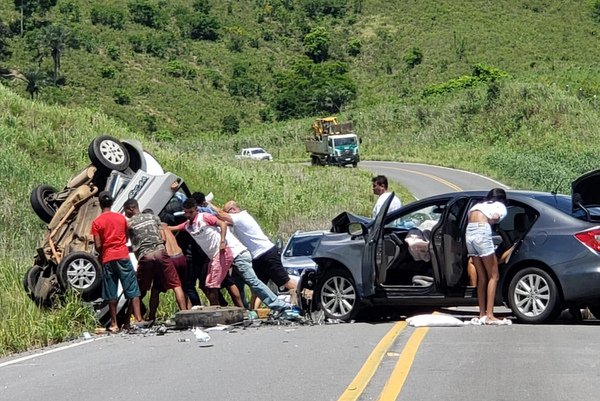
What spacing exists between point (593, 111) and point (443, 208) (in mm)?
57226

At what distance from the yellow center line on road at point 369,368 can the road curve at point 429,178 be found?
29.3 metres

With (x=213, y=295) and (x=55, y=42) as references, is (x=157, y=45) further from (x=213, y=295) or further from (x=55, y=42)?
(x=213, y=295)

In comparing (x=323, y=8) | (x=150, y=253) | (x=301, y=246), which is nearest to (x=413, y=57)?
(x=323, y=8)

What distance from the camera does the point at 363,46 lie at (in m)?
102

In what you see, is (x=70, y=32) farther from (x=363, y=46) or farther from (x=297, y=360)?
(x=297, y=360)

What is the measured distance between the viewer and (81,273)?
14414 millimetres

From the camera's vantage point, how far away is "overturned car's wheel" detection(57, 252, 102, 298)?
14352 mm

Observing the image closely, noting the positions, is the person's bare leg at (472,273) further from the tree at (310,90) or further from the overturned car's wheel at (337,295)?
the tree at (310,90)

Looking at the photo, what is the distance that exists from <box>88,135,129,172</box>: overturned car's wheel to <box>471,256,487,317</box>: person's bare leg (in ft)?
23.0

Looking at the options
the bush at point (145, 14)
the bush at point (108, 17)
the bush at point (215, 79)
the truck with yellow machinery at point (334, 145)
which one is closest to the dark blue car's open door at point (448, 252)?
the truck with yellow machinery at point (334, 145)

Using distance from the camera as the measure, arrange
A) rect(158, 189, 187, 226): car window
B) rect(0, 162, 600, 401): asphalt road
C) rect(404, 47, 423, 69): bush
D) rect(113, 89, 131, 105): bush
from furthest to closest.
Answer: rect(404, 47, 423, 69): bush, rect(113, 89, 131, 105): bush, rect(158, 189, 187, 226): car window, rect(0, 162, 600, 401): asphalt road

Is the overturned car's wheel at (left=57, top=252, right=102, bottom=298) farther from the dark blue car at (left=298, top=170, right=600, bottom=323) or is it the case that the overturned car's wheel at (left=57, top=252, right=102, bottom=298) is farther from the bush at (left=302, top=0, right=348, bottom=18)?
the bush at (left=302, top=0, right=348, bottom=18)

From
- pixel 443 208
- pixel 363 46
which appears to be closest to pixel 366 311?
pixel 443 208

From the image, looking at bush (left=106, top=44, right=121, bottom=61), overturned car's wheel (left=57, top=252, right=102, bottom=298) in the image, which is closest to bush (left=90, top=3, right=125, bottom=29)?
bush (left=106, top=44, right=121, bottom=61)
